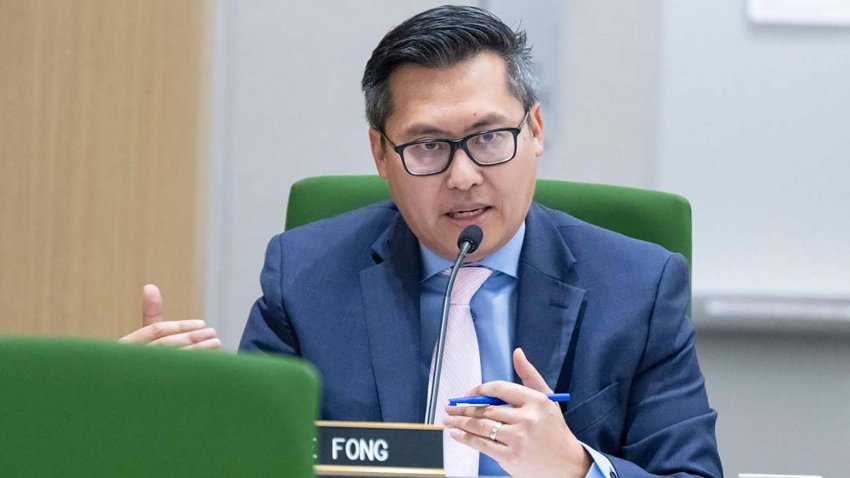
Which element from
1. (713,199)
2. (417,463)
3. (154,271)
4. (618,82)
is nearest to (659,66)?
(618,82)

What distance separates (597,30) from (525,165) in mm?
1080

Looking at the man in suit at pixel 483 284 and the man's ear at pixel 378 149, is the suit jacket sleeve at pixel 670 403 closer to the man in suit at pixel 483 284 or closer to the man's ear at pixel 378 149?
the man in suit at pixel 483 284

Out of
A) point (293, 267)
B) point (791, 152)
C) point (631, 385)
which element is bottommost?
point (631, 385)

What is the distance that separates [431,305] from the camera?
6.72ft

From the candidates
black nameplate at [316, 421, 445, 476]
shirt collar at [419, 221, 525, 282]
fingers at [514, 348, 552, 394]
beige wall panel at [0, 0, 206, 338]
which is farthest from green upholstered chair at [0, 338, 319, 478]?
beige wall panel at [0, 0, 206, 338]

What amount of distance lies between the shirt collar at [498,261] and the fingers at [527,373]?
39cm

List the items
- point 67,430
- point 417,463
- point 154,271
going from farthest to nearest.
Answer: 1. point 154,271
2. point 417,463
3. point 67,430

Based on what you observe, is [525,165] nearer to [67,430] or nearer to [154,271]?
[67,430]

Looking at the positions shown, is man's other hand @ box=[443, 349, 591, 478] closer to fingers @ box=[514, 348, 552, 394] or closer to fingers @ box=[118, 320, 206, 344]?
fingers @ box=[514, 348, 552, 394]

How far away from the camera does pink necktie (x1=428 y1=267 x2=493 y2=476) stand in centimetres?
191

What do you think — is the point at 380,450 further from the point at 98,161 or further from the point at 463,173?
the point at 98,161

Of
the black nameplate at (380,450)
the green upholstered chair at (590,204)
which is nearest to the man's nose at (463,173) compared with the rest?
the green upholstered chair at (590,204)

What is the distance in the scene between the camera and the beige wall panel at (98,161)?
296 centimetres

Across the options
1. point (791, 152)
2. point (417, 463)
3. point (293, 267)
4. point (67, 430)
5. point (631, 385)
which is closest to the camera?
point (67, 430)
